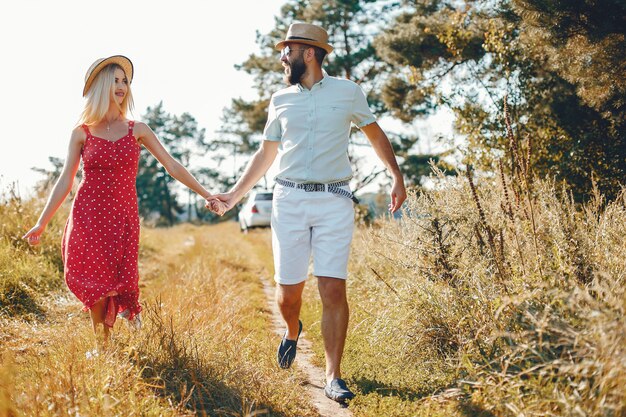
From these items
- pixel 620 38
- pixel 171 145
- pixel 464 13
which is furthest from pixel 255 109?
pixel 171 145

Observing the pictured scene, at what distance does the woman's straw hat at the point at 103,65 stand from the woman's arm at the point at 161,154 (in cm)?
43

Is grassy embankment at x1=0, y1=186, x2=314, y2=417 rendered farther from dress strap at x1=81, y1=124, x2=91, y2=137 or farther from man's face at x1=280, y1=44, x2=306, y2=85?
man's face at x1=280, y1=44, x2=306, y2=85

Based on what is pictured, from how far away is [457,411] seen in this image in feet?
11.2

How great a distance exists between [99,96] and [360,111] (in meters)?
1.86

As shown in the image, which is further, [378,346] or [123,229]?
[378,346]

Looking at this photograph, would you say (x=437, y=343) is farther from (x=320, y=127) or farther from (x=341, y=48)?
(x=341, y=48)

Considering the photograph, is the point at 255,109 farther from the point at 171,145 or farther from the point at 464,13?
the point at 171,145

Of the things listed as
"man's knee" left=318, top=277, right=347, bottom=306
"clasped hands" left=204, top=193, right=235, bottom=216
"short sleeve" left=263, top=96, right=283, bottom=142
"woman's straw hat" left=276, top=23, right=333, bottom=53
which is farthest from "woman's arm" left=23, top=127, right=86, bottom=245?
"man's knee" left=318, top=277, right=347, bottom=306

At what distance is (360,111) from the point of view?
4.33 m

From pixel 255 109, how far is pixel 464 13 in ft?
55.0

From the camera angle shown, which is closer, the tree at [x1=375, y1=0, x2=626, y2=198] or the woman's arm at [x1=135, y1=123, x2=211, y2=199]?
the woman's arm at [x1=135, y1=123, x2=211, y2=199]

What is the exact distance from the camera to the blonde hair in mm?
4332

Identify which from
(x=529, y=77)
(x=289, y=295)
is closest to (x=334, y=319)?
(x=289, y=295)

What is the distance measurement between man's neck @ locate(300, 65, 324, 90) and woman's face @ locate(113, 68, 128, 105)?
1302 mm
